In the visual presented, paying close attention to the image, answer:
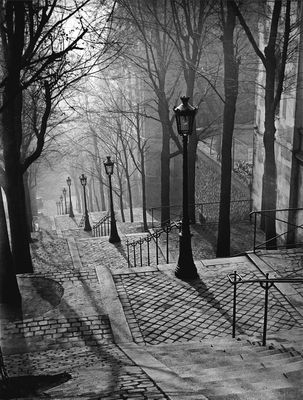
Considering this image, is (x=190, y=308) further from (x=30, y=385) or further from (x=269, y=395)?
(x=269, y=395)

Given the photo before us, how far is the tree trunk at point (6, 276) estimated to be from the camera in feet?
30.9

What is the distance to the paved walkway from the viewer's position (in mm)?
6018

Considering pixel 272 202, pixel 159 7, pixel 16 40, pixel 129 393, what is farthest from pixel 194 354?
pixel 159 7

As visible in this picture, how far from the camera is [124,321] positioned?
8.48 metres

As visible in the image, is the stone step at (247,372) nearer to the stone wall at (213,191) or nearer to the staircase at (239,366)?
the staircase at (239,366)

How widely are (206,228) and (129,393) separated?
45.1 feet

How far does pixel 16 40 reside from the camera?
818cm

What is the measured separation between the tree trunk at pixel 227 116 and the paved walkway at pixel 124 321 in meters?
2.73

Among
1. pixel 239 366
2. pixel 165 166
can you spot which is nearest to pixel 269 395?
pixel 239 366

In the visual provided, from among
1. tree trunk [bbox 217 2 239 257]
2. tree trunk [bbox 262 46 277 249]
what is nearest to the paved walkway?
tree trunk [bbox 217 2 239 257]

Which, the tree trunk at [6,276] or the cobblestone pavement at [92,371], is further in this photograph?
the tree trunk at [6,276]

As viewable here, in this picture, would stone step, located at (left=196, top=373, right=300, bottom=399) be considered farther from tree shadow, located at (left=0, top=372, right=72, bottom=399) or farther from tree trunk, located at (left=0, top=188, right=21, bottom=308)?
tree trunk, located at (left=0, top=188, right=21, bottom=308)

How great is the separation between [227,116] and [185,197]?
12.9 ft

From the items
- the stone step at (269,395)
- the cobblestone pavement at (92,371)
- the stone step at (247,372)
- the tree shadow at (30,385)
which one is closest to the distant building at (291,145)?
the stone step at (247,372)
